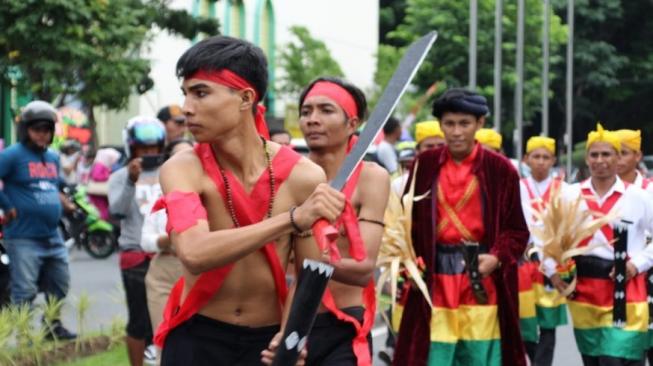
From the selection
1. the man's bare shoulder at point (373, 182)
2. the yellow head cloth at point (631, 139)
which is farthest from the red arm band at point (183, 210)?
the yellow head cloth at point (631, 139)

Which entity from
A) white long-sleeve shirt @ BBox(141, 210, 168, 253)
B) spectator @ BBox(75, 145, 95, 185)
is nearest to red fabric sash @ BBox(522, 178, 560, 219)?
white long-sleeve shirt @ BBox(141, 210, 168, 253)

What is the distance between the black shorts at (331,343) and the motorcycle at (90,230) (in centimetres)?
1685

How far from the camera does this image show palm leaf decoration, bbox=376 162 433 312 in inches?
320

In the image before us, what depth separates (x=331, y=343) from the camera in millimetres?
5781

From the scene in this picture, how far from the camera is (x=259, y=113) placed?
493 centimetres

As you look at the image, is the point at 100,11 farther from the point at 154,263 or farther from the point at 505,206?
the point at 505,206

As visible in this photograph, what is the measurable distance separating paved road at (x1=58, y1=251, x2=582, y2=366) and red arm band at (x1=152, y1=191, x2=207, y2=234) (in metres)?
7.01

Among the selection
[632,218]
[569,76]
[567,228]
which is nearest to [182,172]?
[567,228]

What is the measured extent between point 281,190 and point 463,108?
3.39m

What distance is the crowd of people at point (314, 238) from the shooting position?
15.3 feet

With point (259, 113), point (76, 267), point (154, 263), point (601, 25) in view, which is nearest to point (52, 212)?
point (154, 263)

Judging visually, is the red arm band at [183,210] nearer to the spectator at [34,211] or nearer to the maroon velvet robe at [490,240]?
the maroon velvet robe at [490,240]

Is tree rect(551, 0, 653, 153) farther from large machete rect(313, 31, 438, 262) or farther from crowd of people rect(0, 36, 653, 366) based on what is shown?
large machete rect(313, 31, 438, 262)

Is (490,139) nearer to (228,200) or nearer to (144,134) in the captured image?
(144,134)
